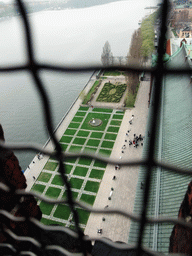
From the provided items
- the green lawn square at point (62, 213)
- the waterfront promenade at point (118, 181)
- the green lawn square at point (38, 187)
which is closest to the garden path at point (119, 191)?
the waterfront promenade at point (118, 181)

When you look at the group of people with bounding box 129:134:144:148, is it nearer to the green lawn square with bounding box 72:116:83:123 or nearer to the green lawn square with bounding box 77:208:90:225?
the green lawn square with bounding box 72:116:83:123

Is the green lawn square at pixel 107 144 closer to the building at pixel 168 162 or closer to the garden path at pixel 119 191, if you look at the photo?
the garden path at pixel 119 191

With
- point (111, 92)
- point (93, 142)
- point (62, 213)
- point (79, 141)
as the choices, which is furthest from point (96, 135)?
point (111, 92)

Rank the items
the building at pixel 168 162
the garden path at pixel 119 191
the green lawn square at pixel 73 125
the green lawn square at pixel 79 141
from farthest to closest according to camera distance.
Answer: the green lawn square at pixel 73 125 < the green lawn square at pixel 79 141 < the garden path at pixel 119 191 < the building at pixel 168 162

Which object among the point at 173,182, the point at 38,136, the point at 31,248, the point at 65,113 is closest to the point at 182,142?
the point at 173,182

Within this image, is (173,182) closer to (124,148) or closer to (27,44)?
(27,44)

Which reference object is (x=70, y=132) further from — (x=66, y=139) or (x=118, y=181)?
(x=118, y=181)
